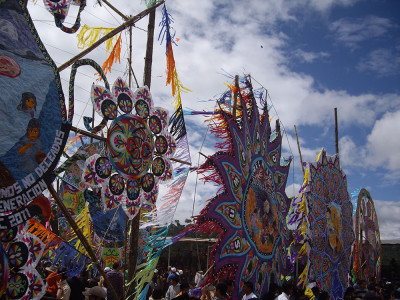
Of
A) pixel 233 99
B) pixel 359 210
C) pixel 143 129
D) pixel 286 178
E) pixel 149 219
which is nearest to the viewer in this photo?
pixel 143 129

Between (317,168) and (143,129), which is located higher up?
(317,168)

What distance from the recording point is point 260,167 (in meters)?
7.39

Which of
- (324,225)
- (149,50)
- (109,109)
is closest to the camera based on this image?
(109,109)

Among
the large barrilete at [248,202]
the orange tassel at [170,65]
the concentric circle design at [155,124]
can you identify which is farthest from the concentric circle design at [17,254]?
the orange tassel at [170,65]

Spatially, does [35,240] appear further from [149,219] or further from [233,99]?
[233,99]

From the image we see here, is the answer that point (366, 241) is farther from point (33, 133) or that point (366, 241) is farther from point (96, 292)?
point (33, 133)

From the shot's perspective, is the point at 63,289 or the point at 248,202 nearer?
the point at 63,289

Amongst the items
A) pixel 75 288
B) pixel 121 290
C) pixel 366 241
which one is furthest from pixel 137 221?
pixel 366 241

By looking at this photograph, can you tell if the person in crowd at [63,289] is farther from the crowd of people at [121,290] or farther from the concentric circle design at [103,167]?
the concentric circle design at [103,167]

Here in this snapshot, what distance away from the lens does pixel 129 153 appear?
4.72m

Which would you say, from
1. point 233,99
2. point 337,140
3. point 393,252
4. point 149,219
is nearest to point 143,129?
point 149,219

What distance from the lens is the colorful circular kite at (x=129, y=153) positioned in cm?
444

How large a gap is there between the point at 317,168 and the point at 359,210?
497 cm

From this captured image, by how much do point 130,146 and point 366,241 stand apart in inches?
449
